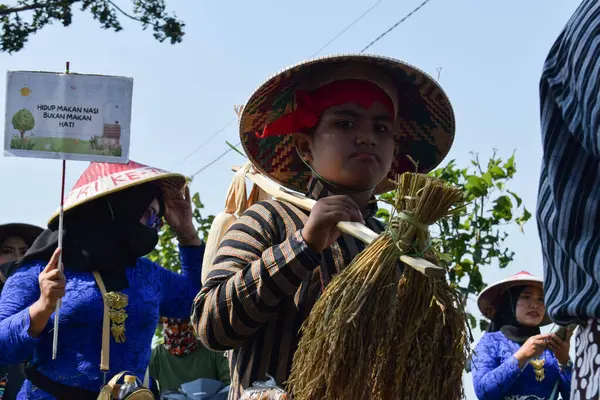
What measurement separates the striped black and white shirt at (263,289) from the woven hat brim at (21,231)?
178 inches

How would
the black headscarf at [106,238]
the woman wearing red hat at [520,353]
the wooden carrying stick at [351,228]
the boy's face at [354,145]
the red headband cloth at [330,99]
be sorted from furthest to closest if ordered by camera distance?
the woman wearing red hat at [520,353]
the black headscarf at [106,238]
the red headband cloth at [330,99]
the boy's face at [354,145]
the wooden carrying stick at [351,228]

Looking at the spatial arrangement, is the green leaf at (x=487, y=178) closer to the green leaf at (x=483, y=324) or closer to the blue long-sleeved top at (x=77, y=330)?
the green leaf at (x=483, y=324)

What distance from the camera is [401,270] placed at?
3.21m

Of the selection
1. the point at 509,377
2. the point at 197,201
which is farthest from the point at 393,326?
the point at 197,201

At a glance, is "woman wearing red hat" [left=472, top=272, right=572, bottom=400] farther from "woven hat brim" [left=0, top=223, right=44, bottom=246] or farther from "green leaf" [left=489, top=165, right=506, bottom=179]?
"woven hat brim" [left=0, top=223, right=44, bottom=246]

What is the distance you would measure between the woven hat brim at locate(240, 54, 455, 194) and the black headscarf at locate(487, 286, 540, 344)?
3.19 m

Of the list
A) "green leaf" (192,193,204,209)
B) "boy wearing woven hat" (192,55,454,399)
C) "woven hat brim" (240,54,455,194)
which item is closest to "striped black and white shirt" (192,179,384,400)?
"boy wearing woven hat" (192,55,454,399)

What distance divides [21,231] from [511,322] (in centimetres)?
350

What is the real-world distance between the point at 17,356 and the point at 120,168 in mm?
1036

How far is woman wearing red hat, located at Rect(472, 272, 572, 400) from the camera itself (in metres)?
6.49

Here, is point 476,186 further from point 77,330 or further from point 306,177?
point 306,177

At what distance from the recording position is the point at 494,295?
7492 millimetres

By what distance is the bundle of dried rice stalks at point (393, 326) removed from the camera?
3000 mm

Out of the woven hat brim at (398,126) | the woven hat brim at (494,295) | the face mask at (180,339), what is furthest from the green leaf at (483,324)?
the woven hat brim at (398,126)
